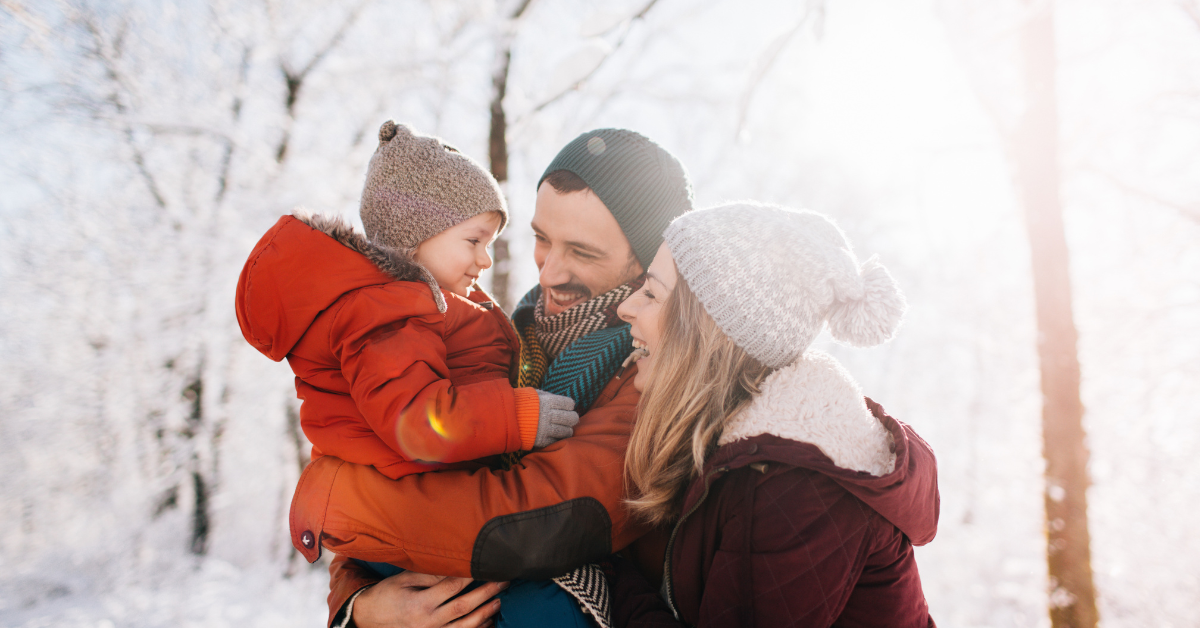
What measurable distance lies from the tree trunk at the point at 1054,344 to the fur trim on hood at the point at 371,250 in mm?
3844

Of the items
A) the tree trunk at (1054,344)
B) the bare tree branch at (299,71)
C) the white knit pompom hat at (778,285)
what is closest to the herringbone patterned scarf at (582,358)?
the white knit pompom hat at (778,285)

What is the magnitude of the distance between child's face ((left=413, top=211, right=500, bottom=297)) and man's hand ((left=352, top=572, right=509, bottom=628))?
3.05ft

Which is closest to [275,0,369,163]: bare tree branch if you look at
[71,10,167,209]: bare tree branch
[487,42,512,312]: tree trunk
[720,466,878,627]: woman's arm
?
[71,10,167,209]: bare tree branch

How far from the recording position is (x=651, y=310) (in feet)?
5.08

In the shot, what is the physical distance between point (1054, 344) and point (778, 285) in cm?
347

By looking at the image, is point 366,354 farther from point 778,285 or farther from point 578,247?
point 778,285

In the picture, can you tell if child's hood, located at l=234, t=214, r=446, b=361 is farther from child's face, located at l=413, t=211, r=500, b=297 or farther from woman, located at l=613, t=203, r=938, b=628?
woman, located at l=613, t=203, r=938, b=628

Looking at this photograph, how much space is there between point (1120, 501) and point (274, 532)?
1615cm

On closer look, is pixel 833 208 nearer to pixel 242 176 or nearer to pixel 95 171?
pixel 242 176

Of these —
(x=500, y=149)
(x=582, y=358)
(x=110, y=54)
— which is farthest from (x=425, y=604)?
(x=110, y=54)

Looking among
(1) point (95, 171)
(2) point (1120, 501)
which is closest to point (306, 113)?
(1) point (95, 171)

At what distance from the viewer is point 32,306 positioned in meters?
7.23

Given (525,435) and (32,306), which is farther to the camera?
(32,306)

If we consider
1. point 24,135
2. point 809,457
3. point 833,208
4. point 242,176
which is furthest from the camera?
point 833,208
